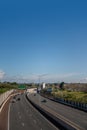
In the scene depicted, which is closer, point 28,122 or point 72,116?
point 28,122

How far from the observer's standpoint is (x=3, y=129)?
1672 inches

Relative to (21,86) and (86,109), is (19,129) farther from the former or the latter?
(21,86)

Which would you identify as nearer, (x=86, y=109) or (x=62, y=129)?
(x=62, y=129)

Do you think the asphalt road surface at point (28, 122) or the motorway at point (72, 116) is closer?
the motorway at point (72, 116)

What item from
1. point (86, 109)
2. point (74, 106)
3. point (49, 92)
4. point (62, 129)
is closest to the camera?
point (62, 129)

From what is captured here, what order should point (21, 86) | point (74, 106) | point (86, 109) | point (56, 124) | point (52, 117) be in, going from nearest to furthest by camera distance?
point (56, 124) → point (52, 117) → point (86, 109) → point (74, 106) → point (21, 86)

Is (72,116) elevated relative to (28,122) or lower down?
elevated

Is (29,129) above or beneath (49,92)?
beneath

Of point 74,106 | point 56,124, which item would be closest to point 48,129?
point 56,124

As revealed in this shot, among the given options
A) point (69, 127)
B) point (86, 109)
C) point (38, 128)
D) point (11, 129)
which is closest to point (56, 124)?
point (38, 128)

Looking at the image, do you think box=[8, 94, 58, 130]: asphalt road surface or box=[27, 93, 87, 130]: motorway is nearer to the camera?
box=[27, 93, 87, 130]: motorway

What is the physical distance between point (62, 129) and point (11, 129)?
6898mm

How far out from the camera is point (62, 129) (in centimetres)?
4028

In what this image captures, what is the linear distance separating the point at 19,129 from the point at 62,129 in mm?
5804
